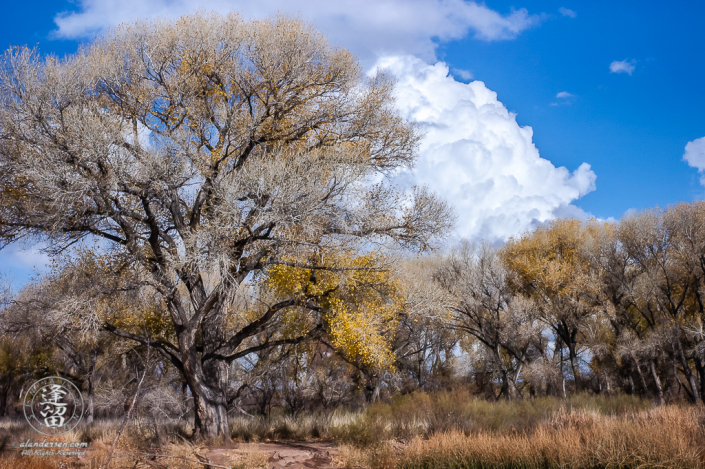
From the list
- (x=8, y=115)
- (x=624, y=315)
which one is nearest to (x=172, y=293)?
(x=8, y=115)

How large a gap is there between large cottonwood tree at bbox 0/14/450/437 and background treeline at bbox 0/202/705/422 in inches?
310

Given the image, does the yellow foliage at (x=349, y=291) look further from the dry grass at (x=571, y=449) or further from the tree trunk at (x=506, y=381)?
the tree trunk at (x=506, y=381)

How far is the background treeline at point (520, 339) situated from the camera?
23.7 metres

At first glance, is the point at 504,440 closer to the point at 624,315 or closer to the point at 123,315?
the point at 123,315

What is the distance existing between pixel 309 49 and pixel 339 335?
8767 millimetres

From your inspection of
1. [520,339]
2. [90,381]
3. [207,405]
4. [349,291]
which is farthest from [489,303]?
[90,381]

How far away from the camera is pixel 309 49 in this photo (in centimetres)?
1414

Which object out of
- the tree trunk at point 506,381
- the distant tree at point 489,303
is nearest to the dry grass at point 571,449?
the tree trunk at point 506,381

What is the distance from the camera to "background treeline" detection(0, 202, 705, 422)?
23.7 metres

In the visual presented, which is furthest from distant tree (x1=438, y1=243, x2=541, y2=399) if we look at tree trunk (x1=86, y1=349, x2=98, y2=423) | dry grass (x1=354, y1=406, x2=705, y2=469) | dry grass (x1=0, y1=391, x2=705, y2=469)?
tree trunk (x1=86, y1=349, x2=98, y2=423)

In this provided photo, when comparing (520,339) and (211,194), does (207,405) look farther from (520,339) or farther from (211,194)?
(520,339)

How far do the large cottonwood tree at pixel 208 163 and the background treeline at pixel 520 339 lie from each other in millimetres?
7873

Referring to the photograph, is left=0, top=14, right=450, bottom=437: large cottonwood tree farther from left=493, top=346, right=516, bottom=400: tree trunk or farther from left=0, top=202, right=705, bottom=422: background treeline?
left=493, top=346, right=516, bottom=400: tree trunk

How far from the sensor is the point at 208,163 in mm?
12977
